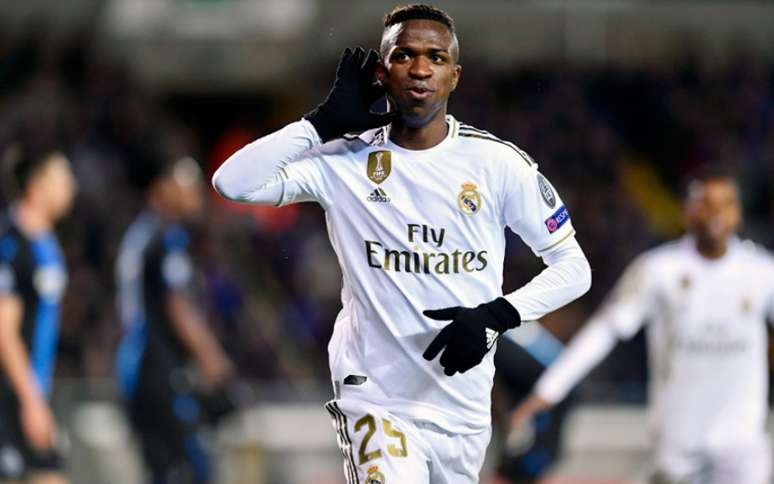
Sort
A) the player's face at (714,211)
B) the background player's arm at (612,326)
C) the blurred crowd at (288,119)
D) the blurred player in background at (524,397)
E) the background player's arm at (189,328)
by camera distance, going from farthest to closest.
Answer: the blurred crowd at (288,119), the background player's arm at (189,328), the blurred player in background at (524,397), the player's face at (714,211), the background player's arm at (612,326)

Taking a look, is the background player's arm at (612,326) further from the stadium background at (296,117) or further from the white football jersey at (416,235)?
the white football jersey at (416,235)

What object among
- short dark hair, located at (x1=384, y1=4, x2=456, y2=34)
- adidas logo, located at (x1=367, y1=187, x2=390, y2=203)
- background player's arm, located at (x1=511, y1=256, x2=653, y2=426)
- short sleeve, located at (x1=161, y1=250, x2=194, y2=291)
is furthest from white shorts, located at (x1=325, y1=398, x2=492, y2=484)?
short sleeve, located at (x1=161, y1=250, x2=194, y2=291)

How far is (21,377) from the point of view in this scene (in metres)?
7.32

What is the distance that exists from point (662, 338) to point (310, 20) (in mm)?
11650

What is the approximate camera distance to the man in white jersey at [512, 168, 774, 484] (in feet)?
23.6

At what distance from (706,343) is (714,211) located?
0.63m

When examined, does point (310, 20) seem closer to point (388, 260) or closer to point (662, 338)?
point (662, 338)

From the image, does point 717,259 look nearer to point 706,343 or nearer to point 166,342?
point 706,343

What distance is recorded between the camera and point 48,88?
53.3ft

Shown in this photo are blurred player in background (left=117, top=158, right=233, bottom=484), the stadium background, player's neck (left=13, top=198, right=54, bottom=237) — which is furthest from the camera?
the stadium background

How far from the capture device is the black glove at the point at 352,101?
454 centimetres

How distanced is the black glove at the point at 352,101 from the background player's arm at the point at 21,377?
129 inches

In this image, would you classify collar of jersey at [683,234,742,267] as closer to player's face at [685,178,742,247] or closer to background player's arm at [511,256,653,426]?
player's face at [685,178,742,247]

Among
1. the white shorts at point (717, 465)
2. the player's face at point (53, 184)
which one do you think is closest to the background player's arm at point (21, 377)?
the player's face at point (53, 184)
